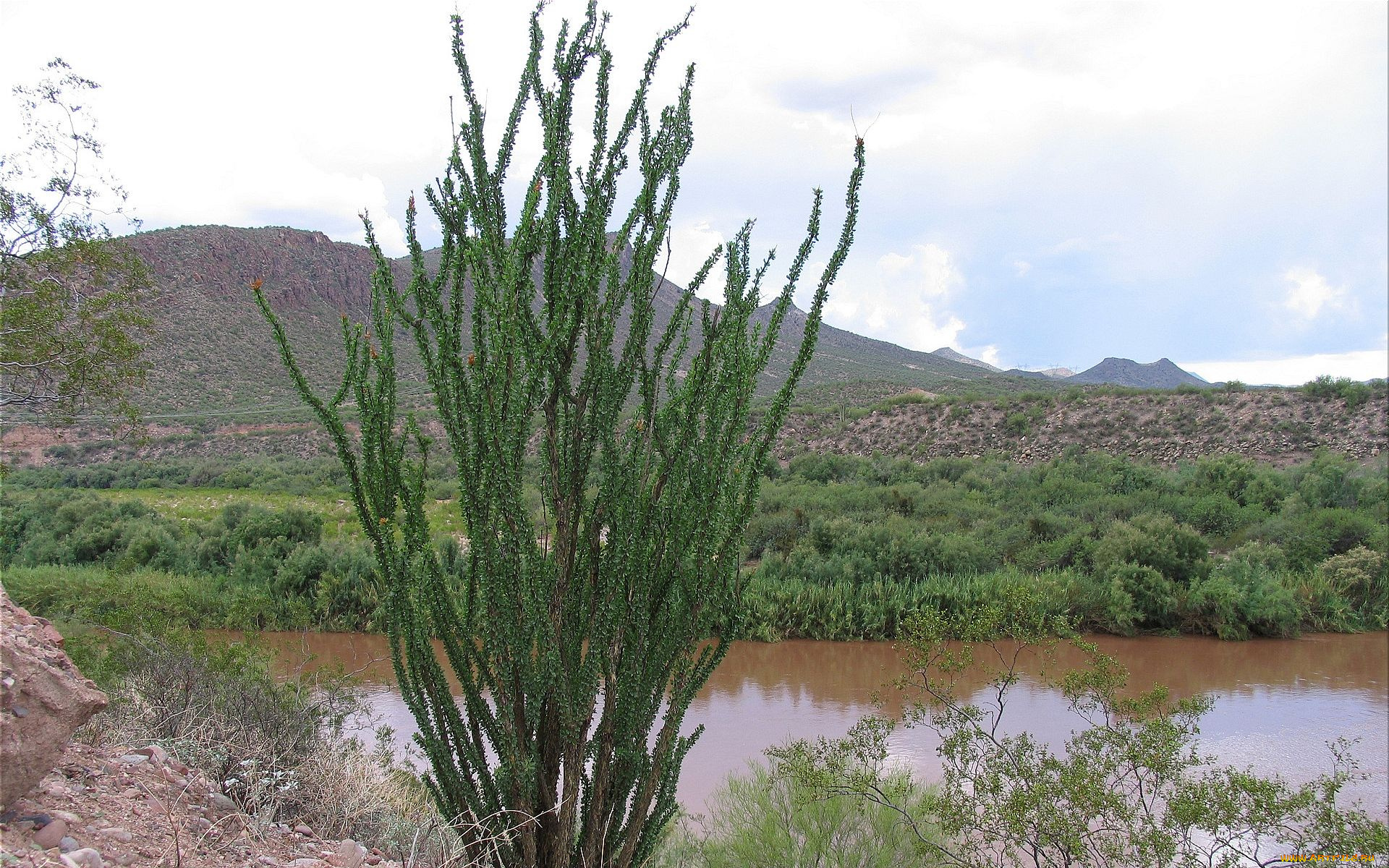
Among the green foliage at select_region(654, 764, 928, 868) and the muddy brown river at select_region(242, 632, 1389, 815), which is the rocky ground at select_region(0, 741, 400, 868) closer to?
the green foliage at select_region(654, 764, 928, 868)

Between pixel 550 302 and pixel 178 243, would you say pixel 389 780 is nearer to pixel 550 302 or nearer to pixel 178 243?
pixel 550 302

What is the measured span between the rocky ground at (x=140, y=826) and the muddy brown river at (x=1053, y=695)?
91.1 inches

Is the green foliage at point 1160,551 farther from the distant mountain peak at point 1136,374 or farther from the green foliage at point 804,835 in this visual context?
the distant mountain peak at point 1136,374

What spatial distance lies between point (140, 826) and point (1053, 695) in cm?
784

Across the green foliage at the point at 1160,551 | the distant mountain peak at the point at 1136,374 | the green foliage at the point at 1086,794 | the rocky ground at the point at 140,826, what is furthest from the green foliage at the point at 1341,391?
the distant mountain peak at the point at 1136,374

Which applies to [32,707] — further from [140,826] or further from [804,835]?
[804,835]

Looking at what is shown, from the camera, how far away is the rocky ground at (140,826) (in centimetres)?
229

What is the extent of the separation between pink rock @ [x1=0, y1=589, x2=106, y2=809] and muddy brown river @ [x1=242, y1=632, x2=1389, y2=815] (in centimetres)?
306

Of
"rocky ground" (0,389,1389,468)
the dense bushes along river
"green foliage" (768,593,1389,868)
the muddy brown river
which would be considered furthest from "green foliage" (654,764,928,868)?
"rocky ground" (0,389,1389,468)

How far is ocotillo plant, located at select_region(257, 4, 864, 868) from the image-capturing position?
104 inches

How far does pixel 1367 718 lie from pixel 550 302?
9007mm

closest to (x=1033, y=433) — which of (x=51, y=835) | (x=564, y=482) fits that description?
(x=564, y=482)

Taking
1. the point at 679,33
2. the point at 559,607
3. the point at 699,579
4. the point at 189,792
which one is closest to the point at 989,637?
the point at 699,579

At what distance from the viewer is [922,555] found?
40.7ft
